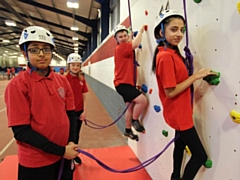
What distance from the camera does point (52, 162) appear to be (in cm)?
120

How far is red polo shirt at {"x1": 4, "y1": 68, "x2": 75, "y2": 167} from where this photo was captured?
42.2 inches

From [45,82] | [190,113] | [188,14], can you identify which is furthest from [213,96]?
[45,82]

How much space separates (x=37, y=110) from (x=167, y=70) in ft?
2.57

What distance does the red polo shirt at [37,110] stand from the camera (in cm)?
107

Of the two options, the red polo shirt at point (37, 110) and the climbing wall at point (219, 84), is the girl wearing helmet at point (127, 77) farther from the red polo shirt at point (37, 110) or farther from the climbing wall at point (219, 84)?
the red polo shirt at point (37, 110)

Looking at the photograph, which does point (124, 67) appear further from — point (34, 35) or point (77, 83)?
point (34, 35)

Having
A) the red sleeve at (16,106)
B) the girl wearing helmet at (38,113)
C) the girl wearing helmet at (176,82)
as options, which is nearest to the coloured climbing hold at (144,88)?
the girl wearing helmet at (176,82)

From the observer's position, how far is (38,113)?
113 cm

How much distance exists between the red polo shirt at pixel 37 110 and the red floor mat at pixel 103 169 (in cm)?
110

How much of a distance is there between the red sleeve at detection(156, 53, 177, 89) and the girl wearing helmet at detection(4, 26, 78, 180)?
0.64 meters

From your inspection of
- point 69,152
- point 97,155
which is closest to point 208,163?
point 69,152

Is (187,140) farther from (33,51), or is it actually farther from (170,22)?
(33,51)

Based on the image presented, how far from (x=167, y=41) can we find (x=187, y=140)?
25.2 inches

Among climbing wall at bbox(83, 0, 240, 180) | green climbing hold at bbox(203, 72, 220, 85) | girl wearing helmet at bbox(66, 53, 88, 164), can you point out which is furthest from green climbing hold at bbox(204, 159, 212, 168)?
girl wearing helmet at bbox(66, 53, 88, 164)
